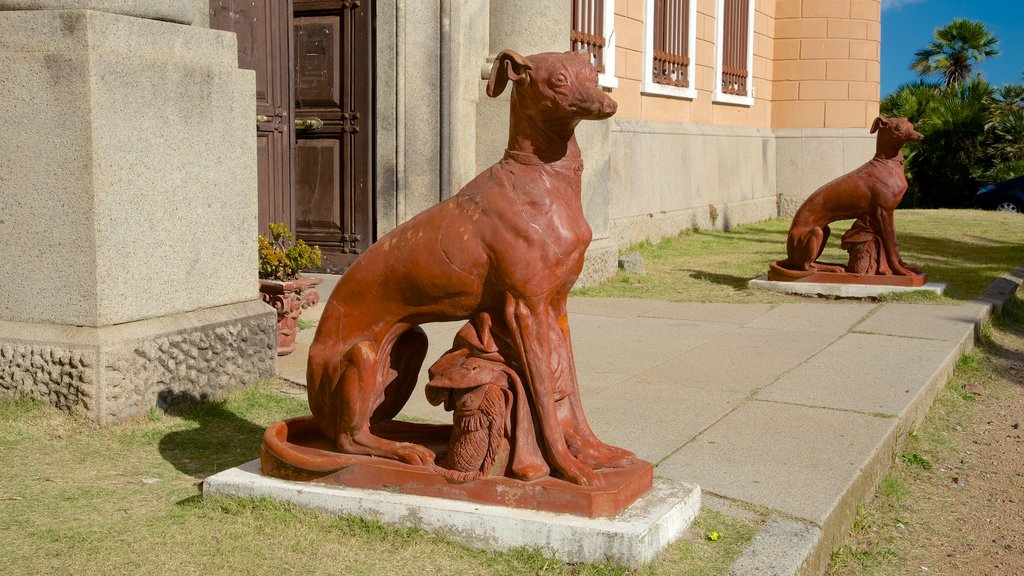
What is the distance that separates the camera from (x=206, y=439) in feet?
15.6

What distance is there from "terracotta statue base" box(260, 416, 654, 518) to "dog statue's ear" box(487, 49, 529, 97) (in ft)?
4.05

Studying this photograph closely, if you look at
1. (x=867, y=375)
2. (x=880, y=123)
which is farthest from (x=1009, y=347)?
(x=867, y=375)

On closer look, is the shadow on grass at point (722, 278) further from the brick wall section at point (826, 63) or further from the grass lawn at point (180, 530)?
the brick wall section at point (826, 63)

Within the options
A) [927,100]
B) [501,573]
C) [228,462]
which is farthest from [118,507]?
[927,100]

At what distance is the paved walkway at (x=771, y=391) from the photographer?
4023 mm

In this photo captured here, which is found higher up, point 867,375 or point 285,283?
point 285,283

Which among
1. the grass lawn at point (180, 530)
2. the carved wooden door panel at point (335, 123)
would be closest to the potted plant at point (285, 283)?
the grass lawn at point (180, 530)

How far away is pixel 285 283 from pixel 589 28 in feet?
25.3

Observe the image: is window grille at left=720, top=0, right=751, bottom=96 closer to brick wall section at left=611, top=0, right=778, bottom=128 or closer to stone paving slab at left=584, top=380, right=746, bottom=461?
brick wall section at left=611, top=0, right=778, bottom=128

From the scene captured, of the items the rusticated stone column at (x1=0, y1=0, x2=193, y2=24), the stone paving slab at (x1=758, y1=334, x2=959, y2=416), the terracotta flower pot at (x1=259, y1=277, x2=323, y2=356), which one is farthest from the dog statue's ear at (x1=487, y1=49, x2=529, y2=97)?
the terracotta flower pot at (x1=259, y1=277, x2=323, y2=356)

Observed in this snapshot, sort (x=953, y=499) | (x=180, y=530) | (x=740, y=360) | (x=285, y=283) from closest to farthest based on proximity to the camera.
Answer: (x=180, y=530)
(x=953, y=499)
(x=285, y=283)
(x=740, y=360)

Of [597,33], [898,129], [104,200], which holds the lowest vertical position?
[104,200]

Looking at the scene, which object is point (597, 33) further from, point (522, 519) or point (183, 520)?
point (522, 519)

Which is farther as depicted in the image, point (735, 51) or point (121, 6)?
point (735, 51)
